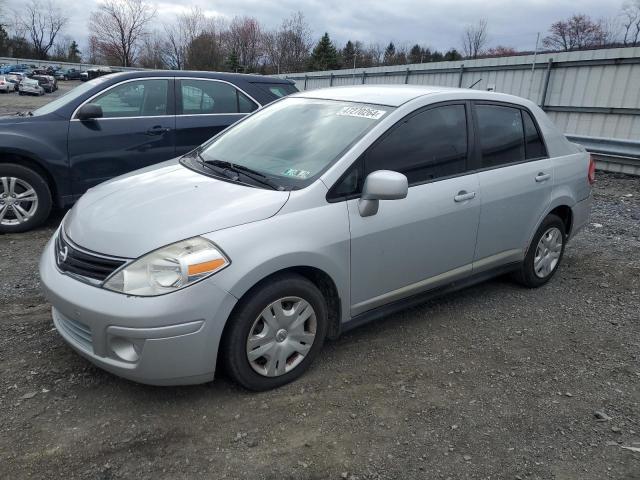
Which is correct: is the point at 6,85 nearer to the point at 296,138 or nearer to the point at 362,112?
the point at 296,138

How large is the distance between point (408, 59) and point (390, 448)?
62285mm

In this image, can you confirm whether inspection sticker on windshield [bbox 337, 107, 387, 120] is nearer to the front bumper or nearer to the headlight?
the headlight

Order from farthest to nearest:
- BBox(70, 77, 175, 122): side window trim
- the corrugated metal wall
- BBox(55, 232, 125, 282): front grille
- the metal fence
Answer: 1. the corrugated metal wall
2. the metal fence
3. BBox(70, 77, 175, 122): side window trim
4. BBox(55, 232, 125, 282): front grille

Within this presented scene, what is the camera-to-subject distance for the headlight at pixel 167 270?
255 centimetres

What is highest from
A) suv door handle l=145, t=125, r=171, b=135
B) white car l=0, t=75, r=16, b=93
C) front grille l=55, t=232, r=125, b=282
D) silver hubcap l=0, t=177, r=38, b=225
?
suv door handle l=145, t=125, r=171, b=135

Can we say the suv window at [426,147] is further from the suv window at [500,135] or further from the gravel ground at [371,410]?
the gravel ground at [371,410]

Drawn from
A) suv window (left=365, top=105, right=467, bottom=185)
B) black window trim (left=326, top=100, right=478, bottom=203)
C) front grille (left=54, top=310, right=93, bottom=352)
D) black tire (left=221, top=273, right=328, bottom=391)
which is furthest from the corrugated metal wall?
front grille (left=54, top=310, right=93, bottom=352)

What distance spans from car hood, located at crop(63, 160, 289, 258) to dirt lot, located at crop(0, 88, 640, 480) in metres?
0.86

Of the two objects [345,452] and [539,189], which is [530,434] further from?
[539,189]

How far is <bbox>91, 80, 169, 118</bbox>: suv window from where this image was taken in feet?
19.6

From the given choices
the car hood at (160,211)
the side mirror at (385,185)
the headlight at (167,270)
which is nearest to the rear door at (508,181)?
the side mirror at (385,185)

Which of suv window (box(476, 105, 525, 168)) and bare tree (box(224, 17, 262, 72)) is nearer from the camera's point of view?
suv window (box(476, 105, 525, 168))

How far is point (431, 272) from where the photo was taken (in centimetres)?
367

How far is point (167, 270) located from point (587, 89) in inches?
450
